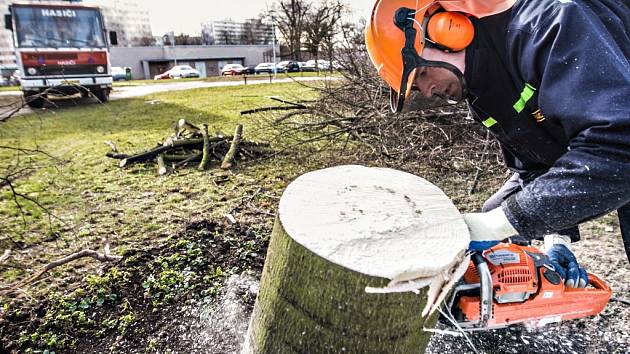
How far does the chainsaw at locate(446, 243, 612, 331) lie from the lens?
165cm

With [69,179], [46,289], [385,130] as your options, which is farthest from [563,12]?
[69,179]

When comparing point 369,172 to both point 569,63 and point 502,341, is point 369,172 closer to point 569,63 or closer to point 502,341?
point 569,63

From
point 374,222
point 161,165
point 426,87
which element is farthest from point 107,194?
point 374,222

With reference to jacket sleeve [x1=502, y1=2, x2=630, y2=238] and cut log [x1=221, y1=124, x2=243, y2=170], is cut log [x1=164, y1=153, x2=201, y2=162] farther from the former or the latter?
jacket sleeve [x1=502, y1=2, x2=630, y2=238]

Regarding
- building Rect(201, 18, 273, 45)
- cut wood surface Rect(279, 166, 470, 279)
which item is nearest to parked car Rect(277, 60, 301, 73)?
cut wood surface Rect(279, 166, 470, 279)

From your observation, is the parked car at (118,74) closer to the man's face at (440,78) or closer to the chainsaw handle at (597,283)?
the man's face at (440,78)

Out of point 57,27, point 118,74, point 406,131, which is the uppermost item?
point 57,27

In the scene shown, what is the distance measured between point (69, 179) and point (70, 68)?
6.92 metres

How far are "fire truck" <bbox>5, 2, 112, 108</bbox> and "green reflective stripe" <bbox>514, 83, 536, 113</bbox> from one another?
10398 millimetres

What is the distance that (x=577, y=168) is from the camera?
3.64 feet

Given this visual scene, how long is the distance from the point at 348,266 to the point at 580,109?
75 centimetres

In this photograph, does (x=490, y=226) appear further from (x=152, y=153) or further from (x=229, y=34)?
(x=229, y=34)

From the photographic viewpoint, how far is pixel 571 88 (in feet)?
3.52

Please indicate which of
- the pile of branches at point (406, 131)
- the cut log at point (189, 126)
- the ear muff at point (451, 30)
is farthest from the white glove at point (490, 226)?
the cut log at point (189, 126)
